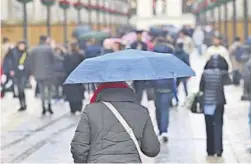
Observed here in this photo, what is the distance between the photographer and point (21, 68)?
19219 millimetres

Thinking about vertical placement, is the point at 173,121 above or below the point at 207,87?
below

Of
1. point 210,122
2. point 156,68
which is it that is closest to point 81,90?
point 210,122

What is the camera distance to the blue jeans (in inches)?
537

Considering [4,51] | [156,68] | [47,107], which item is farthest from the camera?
[4,51]

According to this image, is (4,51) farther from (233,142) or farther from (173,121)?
(233,142)

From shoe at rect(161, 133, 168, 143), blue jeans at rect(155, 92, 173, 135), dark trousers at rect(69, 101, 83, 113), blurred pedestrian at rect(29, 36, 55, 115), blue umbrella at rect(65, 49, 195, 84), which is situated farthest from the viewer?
dark trousers at rect(69, 101, 83, 113)

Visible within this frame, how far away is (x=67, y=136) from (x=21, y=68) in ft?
15.9

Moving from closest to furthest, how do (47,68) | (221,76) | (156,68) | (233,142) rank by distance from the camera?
1. (156,68)
2. (221,76)
3. (233,142)
4. (47,68)

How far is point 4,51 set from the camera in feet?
75.4

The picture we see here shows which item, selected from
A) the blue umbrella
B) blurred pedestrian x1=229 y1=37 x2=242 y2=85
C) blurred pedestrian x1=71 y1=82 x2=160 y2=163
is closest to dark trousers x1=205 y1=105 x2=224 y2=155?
the blue umbrella

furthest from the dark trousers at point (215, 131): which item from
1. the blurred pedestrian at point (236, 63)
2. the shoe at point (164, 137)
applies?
the blurred pedestrian at point (236, 63)

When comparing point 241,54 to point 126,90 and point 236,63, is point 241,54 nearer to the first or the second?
point 236,63

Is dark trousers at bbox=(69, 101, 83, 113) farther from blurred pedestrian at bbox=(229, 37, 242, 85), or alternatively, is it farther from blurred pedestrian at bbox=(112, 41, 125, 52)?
blurred pedestrian at bbox=(229, 37, 242, 85)

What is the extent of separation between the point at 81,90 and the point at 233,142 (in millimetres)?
5996
